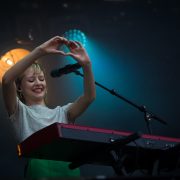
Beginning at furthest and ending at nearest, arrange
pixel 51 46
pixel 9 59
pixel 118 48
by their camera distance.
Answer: pixel 118 48 → pixel 9 59 → pixel 51 46

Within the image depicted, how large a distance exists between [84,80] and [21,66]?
37cm

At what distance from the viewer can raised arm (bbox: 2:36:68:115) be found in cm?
220

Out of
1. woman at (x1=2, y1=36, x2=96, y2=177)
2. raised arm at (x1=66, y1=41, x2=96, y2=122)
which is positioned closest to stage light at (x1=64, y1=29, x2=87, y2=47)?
woman at (x1=2, y1=36, x2=96, y2=177)

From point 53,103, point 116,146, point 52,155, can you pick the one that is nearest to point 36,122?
point 52,155

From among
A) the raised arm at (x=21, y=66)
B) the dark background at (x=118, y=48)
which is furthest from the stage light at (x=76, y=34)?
the raised arm at (x=21, y=66)

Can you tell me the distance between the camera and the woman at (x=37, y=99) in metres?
2.24

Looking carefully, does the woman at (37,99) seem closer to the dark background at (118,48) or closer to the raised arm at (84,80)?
the raised arm at (84,80)

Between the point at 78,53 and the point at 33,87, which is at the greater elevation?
the point at 78,53

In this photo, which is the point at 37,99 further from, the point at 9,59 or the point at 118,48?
the point at 118,48

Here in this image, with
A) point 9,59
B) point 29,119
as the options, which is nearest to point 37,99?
point 29,119

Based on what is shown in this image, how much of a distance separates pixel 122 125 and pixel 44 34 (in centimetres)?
111

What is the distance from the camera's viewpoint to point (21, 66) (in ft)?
7.45

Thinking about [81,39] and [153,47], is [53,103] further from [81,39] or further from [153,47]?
[153,47]

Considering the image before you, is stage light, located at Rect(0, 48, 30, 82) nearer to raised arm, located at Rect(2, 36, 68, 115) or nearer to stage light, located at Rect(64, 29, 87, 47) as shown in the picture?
stage light, located at Rect(64, 29, 87, 47)
